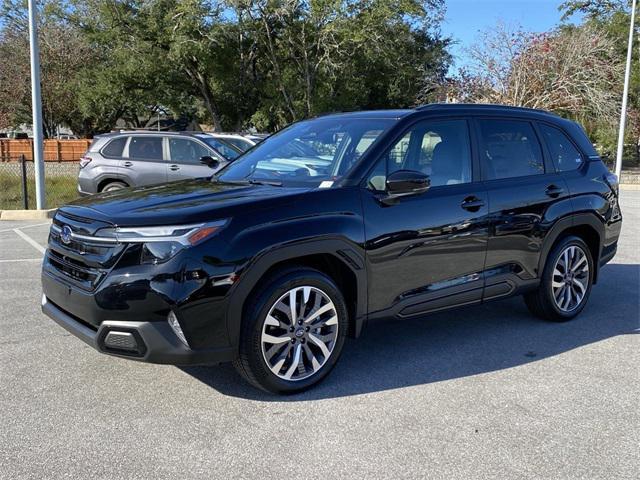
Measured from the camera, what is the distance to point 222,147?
11805 millimetres

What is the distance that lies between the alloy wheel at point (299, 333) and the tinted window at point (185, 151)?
8429 millimetres

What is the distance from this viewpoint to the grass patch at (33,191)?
14488mm

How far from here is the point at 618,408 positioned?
3.76m

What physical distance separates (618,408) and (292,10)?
83.3ft

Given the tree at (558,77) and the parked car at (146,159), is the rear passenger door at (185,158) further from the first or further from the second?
the tree at (558,77)

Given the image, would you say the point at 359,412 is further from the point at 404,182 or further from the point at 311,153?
the point at 311,153

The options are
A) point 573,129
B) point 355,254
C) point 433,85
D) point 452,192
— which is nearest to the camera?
point 355,254

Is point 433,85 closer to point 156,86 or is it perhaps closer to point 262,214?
point 156,86

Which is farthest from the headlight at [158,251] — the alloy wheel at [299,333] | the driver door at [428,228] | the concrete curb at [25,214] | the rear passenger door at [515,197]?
the concrete curb at [25,214]

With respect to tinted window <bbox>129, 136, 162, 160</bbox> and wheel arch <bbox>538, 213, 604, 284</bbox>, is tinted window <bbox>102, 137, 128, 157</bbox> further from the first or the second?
wheel arch <bbox>538, 213, 604, 284</bbox>

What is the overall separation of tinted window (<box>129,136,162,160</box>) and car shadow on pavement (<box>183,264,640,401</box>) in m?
7.91

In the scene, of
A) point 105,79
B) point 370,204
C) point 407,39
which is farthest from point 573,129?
point 105,79

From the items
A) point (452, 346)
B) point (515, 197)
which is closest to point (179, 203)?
point (452, 346)

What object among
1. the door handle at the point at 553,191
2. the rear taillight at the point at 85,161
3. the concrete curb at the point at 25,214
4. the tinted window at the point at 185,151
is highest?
the tinted window at the point at 185,151
